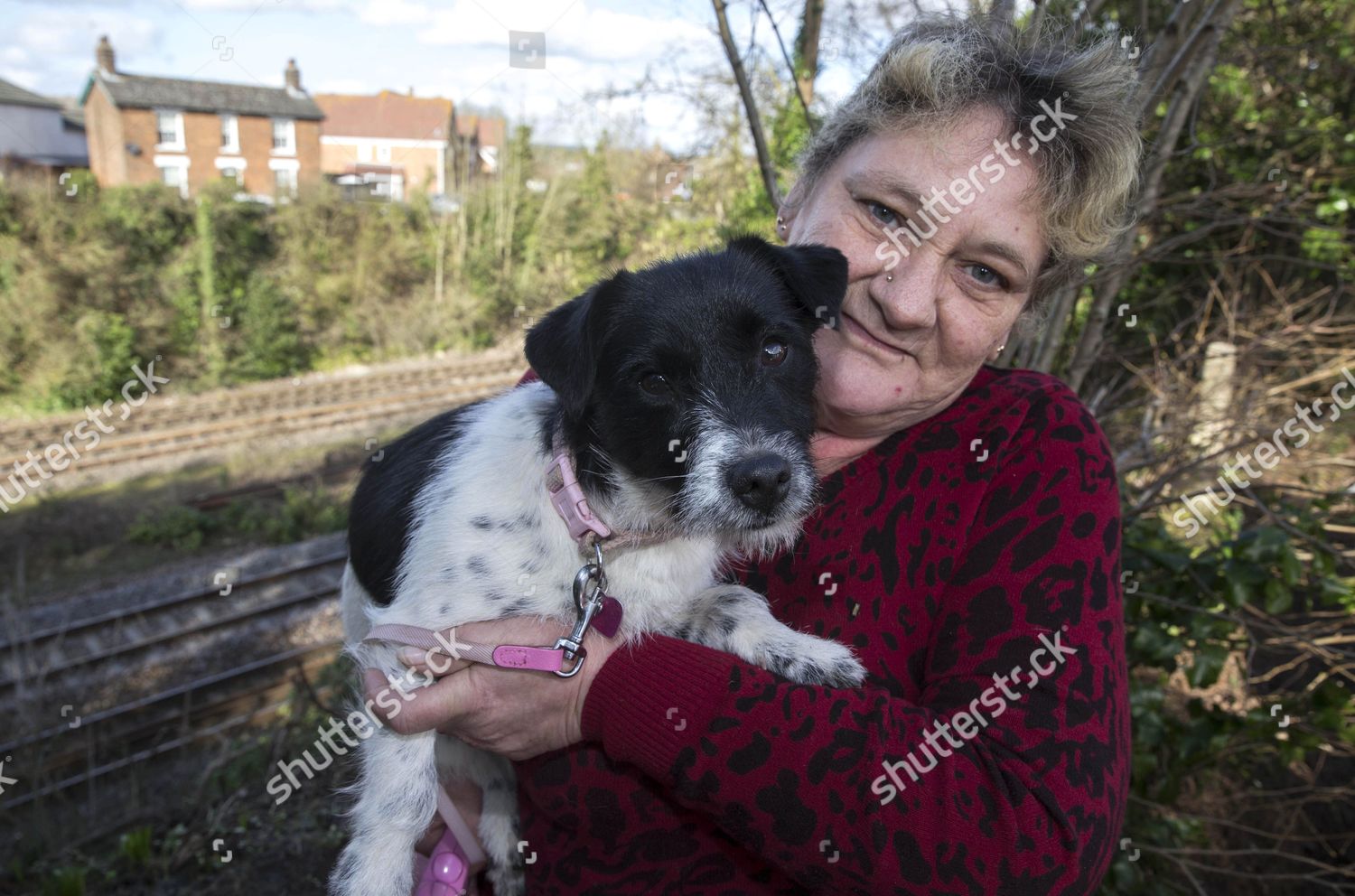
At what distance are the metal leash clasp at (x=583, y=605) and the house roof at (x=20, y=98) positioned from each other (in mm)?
30557

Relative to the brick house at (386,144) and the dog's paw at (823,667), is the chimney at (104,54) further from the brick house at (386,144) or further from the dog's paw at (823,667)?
the dog's paw at (823,667)

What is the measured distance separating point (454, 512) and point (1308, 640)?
11.7 ft

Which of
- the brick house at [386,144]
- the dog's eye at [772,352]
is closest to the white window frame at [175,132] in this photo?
the brick house at [386,144]

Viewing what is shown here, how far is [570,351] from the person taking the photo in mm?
2010

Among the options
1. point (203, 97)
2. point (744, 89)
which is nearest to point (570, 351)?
point (744, 89)

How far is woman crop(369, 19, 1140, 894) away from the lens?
1.53m

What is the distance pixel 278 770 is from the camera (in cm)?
581

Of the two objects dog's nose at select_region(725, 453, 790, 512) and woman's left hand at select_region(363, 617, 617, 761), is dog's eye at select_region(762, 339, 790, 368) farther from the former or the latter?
woman's left hand at select_region(363, 617, 617, 761)

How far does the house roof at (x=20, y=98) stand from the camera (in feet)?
79.6

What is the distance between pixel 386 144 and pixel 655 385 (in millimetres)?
25631

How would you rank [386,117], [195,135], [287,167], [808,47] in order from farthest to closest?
[386,117], [287,167], [195,135], [808,47]

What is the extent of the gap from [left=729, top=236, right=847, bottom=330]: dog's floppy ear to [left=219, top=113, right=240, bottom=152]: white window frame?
2575 centimetres

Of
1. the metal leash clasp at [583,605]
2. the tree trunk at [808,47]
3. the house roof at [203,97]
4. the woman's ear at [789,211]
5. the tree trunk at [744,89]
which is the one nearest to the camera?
the metal leash clasp at [583,605]

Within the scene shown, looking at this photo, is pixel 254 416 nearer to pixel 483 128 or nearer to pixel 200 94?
pixel 200 94
